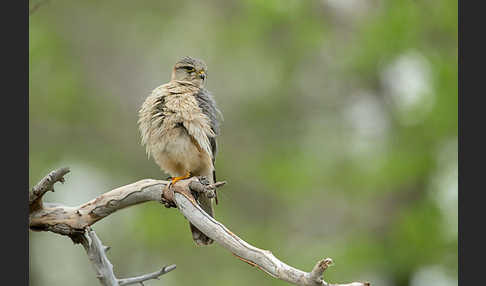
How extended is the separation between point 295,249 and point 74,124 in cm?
396

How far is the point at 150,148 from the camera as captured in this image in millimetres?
4438

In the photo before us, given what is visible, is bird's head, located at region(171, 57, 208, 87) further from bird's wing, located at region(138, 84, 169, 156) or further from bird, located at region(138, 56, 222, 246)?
bird's wing, located at region(138, 84, 169, 156)

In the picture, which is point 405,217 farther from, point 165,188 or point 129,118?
point 165,188

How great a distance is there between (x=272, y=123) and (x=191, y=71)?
463cm

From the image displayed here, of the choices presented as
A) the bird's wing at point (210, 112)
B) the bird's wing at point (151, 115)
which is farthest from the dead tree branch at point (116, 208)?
the bird's wing at point (210, 112)

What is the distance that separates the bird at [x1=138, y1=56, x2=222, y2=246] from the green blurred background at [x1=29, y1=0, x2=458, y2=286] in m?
4.08

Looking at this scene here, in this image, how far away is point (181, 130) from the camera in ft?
14.2

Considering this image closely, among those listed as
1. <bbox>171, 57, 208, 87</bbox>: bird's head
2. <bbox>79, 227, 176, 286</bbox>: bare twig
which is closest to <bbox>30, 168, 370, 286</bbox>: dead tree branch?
<bbox>79, 227, 176, 286</bbox>: bare twig

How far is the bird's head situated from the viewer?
4789mm

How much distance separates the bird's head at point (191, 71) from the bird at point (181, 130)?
0.20m

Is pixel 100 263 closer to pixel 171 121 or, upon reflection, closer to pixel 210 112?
pixel 171 121

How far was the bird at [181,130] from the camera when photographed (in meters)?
4.30

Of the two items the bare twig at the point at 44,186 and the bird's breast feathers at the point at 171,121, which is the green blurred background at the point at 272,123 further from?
the bare twig at the point at 44,186

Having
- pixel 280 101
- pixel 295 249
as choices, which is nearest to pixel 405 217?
pixel 295 249
